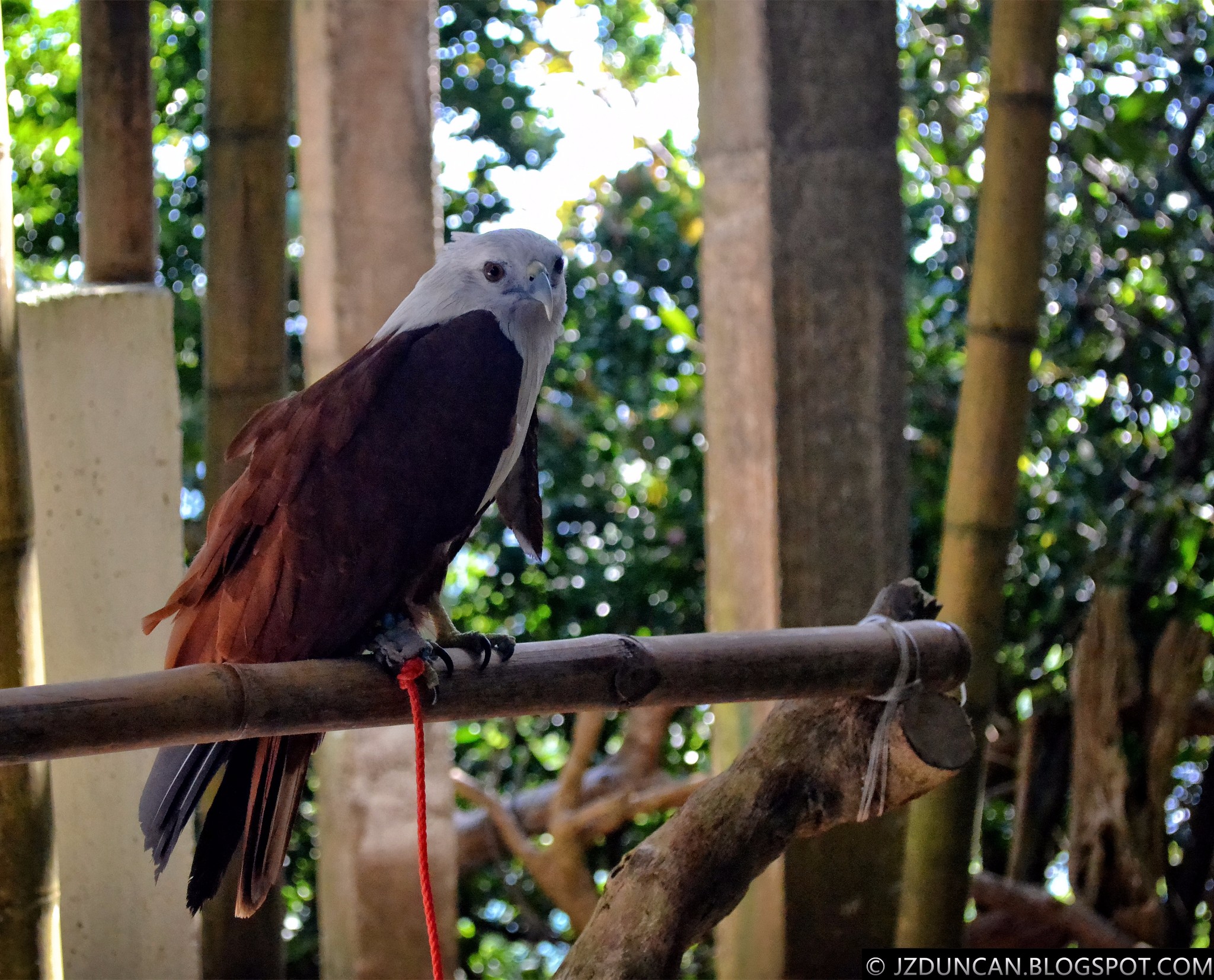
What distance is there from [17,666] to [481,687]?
1.67ft

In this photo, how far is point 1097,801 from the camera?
2.33 meters

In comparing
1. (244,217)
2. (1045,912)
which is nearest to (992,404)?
(244,217)

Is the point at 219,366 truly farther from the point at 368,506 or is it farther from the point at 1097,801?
the point at 1097,801

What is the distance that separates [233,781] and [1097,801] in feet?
5.78

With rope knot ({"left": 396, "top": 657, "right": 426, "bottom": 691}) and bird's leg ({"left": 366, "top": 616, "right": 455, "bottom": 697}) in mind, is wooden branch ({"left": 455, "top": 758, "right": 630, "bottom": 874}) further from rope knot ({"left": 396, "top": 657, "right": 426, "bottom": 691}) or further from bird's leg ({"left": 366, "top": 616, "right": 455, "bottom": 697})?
rope knot ({"left": 396, "top": 657, "right": 426, "bottom": 691})

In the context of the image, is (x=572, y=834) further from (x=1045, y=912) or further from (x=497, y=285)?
(x=497, y=285)

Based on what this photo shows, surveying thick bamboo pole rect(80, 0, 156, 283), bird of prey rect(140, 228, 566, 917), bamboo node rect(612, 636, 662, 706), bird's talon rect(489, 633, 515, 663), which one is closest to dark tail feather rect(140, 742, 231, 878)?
bird of prey rect(140, 228, 566, 917)

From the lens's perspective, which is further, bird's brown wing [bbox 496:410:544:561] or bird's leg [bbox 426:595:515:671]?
bird's brown wing [bbox 496:410:544:561]

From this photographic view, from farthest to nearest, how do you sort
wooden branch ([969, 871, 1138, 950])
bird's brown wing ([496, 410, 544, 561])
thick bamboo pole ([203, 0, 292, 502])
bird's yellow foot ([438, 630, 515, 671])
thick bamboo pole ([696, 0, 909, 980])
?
wooden branch ([969, 871, 1138, 950])
thick bamboo pole ([696, 0, 909, 980])
thick bamboo pole ([203, 0, 292, 502])
bird's brown wing ([496, 410, 544, 561])
bird's yellow foot ([438, 630, 515, 671])

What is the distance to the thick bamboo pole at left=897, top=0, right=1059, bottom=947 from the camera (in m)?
1.64

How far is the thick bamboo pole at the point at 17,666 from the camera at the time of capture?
4.00 feet

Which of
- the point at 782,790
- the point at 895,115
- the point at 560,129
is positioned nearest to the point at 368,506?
the point at 782,790

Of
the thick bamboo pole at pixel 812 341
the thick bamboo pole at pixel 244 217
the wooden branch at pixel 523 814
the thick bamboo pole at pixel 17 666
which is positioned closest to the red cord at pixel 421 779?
the thick bamboo pole at pixel 17 666

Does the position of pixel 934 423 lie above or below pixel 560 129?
below
